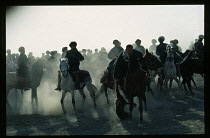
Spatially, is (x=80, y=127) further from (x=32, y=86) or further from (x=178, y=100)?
(x=178, y=100)

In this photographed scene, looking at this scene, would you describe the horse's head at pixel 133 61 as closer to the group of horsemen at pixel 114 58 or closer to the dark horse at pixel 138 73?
the dark horse at pixel 138 73

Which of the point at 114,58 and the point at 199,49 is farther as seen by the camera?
the point at 199,49

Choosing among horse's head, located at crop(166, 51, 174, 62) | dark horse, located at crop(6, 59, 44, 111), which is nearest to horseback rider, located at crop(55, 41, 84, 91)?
dark horse, located at crop(6, 59, 44, 111)

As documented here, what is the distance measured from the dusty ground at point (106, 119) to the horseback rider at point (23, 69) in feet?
3.87

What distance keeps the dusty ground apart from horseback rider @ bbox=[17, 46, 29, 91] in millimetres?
1181

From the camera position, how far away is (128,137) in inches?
446

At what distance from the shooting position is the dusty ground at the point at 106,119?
12.9m

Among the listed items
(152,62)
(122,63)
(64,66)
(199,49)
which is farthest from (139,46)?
(152,62)

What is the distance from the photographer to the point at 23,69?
18.0m

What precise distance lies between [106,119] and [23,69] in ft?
16.8

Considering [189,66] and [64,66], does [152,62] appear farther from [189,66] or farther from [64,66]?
[189,66]

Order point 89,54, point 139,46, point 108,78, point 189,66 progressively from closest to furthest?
point 108,78
point 189,66
point 139,46
point 89,54
